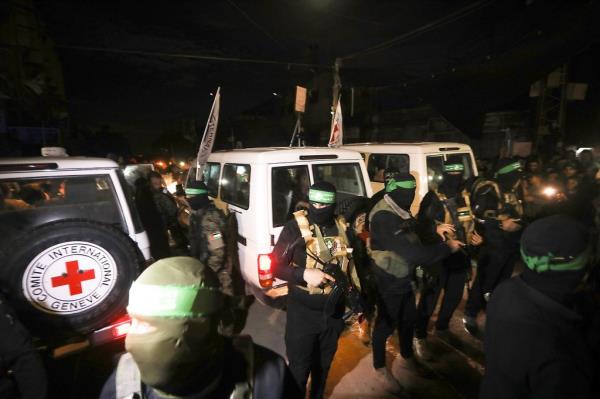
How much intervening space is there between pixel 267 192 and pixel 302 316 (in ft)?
5.05

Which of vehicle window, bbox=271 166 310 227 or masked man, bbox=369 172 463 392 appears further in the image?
vehicle window, bbox=271 166 310 227

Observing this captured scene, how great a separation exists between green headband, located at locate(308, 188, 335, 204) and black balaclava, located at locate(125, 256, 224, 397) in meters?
1.56

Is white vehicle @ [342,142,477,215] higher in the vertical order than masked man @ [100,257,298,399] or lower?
higher

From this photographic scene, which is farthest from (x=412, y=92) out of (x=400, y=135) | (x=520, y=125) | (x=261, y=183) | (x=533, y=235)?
(x=533, y=235)

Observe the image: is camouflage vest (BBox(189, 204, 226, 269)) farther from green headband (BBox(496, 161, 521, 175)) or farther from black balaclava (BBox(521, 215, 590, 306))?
green headband (BBox(496, 161, 521, 175))

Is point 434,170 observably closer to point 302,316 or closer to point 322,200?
point 322,200

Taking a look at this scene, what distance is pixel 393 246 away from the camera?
2852 millimetres

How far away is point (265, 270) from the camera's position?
11.8 feet

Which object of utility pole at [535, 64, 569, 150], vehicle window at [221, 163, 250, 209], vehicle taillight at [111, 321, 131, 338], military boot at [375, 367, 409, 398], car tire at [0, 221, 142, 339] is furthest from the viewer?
utility pole at [535, 64, 569, 150]

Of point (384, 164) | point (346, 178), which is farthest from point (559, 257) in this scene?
point (384, 164)

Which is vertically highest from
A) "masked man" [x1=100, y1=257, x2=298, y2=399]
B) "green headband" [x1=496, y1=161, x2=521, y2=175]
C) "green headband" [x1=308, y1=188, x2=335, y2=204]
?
"green headband" [x1=496, y1=161, x2=521, y2=175]

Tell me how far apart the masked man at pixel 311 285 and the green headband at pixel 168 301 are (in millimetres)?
1473

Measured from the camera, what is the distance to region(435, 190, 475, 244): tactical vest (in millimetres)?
3961

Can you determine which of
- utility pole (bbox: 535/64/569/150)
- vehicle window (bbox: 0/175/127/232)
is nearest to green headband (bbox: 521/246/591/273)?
vehicle window (bbox: 0/175/127/232)
